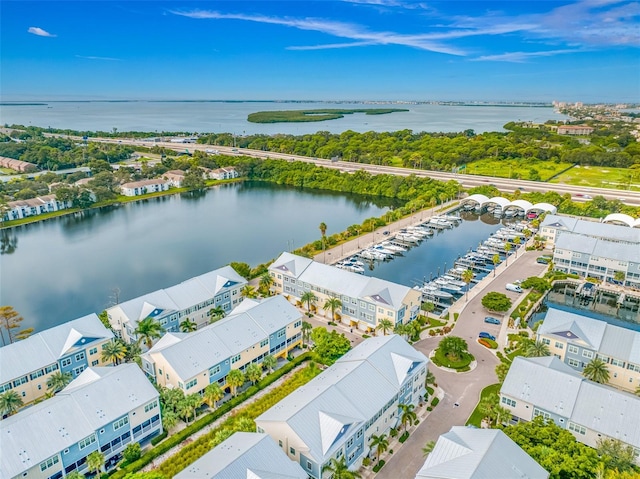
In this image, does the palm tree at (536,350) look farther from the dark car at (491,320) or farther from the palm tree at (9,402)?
the palm tree at (9,402)

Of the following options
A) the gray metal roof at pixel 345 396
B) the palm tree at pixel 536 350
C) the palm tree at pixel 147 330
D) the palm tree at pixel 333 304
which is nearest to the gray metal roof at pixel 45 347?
the palm tree at pixel 147 330

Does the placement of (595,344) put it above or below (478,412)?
above

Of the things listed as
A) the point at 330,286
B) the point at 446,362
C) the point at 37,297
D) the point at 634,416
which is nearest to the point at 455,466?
the point at 634,416

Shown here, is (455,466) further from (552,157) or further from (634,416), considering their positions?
(552,157)

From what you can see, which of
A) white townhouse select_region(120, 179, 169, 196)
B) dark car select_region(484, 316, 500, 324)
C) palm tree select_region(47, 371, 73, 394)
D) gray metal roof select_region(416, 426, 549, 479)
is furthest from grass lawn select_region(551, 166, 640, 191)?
palm tree select_region(47, 371, 73, 394)

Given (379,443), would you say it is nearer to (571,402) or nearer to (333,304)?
(571,402)

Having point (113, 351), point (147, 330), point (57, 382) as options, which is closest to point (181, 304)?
point (147, 330)
